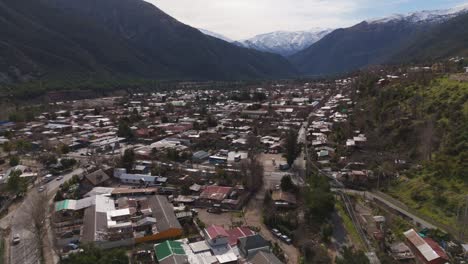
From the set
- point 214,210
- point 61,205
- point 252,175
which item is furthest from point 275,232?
point 61,205

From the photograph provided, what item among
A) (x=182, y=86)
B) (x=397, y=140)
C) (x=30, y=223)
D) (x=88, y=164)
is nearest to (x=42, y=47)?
(x=182, y=86)

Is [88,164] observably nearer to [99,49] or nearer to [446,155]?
[446,155]

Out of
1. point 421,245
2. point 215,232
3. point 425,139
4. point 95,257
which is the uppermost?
point 425,139

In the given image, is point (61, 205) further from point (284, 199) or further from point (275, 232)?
point (284, 199)

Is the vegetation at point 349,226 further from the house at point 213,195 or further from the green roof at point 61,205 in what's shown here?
the green roof at point 61,205

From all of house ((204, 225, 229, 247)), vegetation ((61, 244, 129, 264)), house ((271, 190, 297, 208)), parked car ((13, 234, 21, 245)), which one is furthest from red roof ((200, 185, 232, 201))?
parked car ((13, 234, 21, 245))

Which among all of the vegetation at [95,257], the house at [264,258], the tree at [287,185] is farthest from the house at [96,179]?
the house at [264,258]
